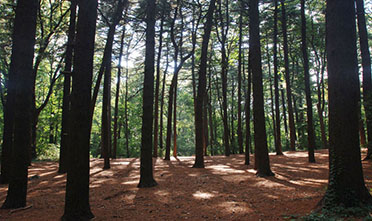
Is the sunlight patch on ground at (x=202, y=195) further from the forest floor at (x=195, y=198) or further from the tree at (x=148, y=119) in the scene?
the tree at (x=148, y=119)

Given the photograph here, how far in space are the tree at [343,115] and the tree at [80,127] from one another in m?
4.52

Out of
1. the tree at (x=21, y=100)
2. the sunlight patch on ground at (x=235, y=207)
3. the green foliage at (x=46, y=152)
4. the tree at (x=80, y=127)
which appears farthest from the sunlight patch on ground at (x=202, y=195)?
the green foliage at (x=46, y=152)

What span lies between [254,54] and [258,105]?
1.99 metres

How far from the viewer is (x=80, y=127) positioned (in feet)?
14.9

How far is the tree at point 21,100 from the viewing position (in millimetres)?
5562

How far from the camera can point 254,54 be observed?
29.0 ft

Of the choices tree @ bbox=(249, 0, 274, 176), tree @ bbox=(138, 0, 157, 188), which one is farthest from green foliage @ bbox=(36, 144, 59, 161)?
tree @ bbox=(249, 0, 274, 176)

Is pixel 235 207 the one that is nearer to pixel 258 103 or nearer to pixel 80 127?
pixel 80 127

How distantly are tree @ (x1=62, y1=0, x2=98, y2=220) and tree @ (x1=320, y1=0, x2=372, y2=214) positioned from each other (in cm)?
452

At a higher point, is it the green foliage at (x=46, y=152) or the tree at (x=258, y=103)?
the tree at (x=258, y=103)

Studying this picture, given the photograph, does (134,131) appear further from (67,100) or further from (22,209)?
(22,209)

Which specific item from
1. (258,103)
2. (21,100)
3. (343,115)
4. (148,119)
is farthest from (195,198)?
(21,100)

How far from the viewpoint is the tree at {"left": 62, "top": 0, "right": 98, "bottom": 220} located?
4.44 m

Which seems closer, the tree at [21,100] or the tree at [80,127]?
the tree at [80,127]
